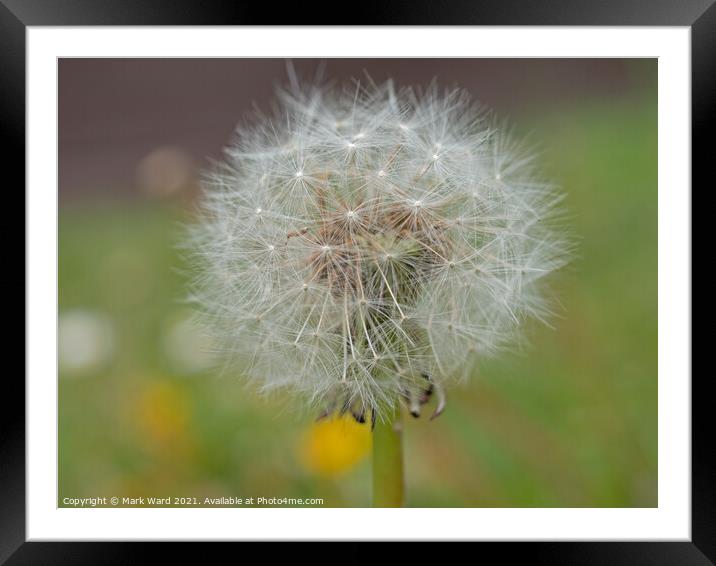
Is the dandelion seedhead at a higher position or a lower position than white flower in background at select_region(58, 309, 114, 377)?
higher

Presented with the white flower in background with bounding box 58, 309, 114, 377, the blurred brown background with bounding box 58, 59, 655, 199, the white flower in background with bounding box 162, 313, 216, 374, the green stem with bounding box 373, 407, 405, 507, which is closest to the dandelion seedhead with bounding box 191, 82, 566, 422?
the green stem with bounding box 373, 407, 405, 507

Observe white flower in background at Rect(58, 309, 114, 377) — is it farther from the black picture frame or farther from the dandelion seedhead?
the dandelion seedhead

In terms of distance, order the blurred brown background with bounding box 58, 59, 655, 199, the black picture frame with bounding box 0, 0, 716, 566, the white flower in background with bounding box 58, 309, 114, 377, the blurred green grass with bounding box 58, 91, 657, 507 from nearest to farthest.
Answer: the black picture frame with bounding box 0, 0, 716, 566
the blurred brown background with bounding box 58, 59, 655, 199
the blurred green grass with bounding box 58, 91, 657, 507
the white flower in background with bounding box 58, 309, 114, 377

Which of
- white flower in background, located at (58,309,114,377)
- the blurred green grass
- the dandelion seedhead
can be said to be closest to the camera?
the dandelion seedhead
